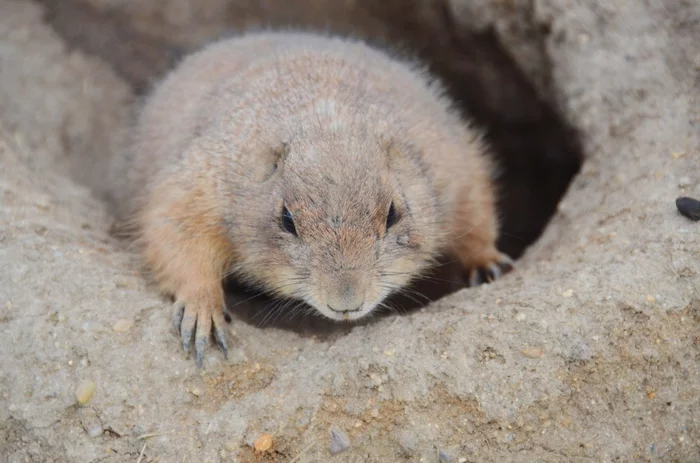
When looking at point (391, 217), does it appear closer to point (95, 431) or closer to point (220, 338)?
point (220, 338)

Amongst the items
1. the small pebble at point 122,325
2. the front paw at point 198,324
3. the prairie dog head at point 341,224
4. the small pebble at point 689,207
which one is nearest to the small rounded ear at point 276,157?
the prairie dog head at point 341,224

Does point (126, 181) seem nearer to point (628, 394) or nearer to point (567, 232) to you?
point (567, 232)

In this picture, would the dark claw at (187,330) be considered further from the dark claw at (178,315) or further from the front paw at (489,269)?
the front paw at (489,269)

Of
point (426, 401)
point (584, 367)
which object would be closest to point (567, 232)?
point (584, 367)

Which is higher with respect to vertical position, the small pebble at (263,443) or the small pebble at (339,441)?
the small pebble at (339,441)

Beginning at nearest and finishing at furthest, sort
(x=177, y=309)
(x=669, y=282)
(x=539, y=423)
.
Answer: (x=539, y=423) < (x=669, y=282) < (x=177, y=309)
